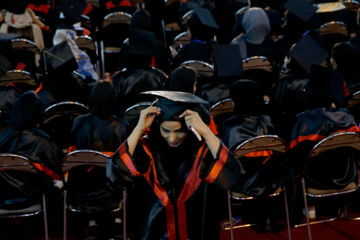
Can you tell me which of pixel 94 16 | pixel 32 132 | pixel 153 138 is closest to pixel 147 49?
pixel 32 132

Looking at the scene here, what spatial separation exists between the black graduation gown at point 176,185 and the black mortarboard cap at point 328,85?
1.81 meters

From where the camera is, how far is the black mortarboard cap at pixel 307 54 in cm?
493

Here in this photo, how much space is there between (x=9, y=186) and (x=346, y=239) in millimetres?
2833

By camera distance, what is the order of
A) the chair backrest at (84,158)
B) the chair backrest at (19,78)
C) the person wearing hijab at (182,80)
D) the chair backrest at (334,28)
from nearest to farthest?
the person wearing hijab at (182,80) < the chair backrest at (84,158) < the chair backrest at (19,78) < the chair backrest at (334,28)

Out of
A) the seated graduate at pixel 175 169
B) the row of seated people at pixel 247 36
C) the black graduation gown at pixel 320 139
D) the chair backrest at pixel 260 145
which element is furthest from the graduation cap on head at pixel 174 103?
the row of seated people at pixel 247 36

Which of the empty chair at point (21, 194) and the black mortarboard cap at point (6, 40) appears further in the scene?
the black mortarboard cap at point (6, 40)

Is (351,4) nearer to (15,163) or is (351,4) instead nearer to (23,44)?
(23,44)

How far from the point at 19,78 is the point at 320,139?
3.47 meters

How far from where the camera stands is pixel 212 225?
2.47 m

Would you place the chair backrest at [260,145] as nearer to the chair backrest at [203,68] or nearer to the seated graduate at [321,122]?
the seated graduate at [321,122]

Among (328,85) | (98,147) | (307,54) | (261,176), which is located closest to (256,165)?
(261,176)

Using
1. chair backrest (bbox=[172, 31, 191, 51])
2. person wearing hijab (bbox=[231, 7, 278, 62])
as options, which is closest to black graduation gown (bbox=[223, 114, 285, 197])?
person wearing hijab (bbox=[231, 7, 278, 62])

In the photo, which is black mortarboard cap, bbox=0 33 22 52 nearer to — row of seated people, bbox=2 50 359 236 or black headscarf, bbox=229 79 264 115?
row of seated people, bbox=2 50 359 236

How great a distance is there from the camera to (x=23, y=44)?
5.94 metres
